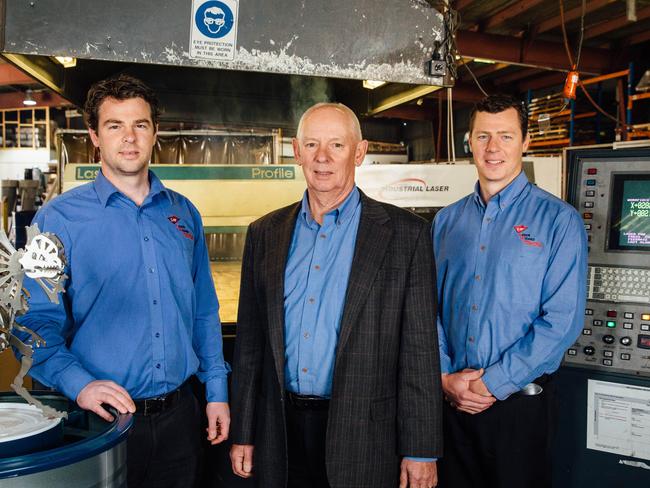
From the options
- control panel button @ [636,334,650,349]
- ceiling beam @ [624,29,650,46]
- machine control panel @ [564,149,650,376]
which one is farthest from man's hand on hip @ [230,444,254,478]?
ceiling beam @ [624,29,650,46]

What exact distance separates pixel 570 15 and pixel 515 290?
5348 millimetres

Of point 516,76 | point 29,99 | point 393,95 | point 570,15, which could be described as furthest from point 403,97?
point 29,99

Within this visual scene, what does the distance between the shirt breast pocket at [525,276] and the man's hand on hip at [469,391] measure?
255 mm

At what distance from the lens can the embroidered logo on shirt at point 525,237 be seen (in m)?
1.88

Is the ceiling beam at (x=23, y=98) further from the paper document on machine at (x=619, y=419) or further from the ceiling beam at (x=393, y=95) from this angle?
the paper document on machine at (x=619, y=419)

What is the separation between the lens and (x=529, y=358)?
1.78 meters

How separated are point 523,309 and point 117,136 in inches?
50.1

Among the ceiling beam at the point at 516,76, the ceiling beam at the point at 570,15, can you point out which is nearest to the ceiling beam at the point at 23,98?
the ceiling beam at the point at 516,76

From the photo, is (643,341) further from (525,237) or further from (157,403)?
(157,403)

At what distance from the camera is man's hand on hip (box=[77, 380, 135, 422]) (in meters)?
1.29

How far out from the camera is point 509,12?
609 centimetres

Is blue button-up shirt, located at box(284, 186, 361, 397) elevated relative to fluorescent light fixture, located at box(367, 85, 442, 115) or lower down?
lower down

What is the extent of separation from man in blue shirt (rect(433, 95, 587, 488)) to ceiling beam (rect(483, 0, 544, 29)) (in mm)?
4392

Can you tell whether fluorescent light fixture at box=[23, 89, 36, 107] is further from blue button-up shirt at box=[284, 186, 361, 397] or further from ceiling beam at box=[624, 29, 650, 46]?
blue button-up shirt at box=[284, 186, 361, 397]
